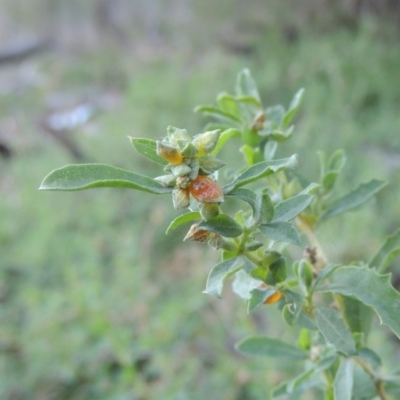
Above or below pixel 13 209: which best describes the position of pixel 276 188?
above

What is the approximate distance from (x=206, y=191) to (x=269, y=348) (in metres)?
0.19

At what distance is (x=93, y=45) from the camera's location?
4742 mm

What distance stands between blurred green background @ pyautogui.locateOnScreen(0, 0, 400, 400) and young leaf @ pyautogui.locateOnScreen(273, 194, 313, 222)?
553 millimetres

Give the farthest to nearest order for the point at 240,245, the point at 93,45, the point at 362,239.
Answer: the point at 93,45, the point at 362,239, the point at 240,245

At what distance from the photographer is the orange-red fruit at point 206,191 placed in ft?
0.79

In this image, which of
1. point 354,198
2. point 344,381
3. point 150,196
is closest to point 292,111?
point 354,198

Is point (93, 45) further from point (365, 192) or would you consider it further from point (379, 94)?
point (365, 192)

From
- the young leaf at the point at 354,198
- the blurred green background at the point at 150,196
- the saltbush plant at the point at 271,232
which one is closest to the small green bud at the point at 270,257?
the saltbush plant at the point at 271,232

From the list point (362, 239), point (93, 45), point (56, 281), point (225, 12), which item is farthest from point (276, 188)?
point (93, 45)

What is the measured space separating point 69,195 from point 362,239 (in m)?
1.30

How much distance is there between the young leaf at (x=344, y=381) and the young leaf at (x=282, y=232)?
3.8 inches

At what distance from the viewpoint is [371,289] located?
28 cm

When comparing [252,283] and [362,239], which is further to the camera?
[362,239]

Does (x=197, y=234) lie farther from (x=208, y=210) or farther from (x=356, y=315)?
(x=356, y=315)
